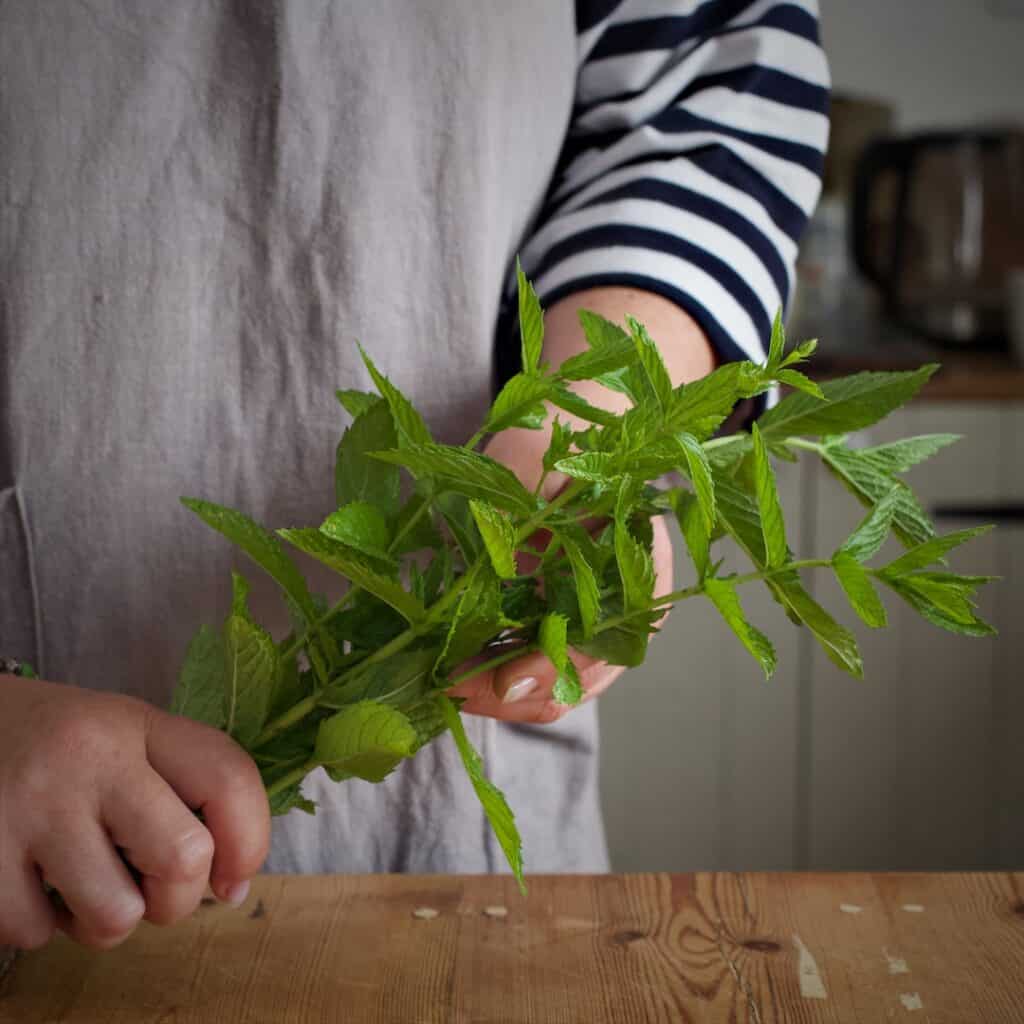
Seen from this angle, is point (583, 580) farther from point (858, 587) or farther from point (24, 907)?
point (24, 907)

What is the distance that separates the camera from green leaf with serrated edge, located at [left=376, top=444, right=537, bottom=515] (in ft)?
1.09

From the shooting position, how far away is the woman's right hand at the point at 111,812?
0.36 meters

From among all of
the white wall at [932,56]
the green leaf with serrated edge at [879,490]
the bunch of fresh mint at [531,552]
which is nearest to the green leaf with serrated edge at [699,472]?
the bunch of fresh mint at [531,552]

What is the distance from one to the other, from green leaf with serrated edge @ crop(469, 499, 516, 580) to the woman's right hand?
0.11 m

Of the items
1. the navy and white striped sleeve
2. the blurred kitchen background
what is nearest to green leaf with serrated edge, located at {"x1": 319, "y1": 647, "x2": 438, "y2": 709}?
the navy and white striped sleeve

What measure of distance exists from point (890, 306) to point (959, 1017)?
148cm

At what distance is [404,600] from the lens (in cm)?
36

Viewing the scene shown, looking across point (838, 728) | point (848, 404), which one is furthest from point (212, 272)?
point (838, 728)

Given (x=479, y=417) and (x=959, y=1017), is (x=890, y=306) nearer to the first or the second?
(x=479, y=417)

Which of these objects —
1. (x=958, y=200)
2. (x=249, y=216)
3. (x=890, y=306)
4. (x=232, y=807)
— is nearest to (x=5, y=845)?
(x=232, y=807)

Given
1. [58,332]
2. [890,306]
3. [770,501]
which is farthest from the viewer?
[890,306]

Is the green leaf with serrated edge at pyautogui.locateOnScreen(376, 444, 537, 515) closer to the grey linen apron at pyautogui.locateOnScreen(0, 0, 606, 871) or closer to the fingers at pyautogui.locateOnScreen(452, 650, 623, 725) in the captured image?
the fingers at pyautogui.locateOnScreen(452, 650, 623, 725)

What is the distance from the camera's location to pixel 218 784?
37cm

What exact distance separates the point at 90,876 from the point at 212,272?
0.87 ft
